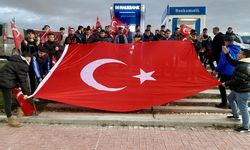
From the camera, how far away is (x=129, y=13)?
17375 millimetres

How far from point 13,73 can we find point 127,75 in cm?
266

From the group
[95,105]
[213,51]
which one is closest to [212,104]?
[213,51]

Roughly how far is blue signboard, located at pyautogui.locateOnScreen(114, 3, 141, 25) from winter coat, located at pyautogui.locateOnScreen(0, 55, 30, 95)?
11062mm

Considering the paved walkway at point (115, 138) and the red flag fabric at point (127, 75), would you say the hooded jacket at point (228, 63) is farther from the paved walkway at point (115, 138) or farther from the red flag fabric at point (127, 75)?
the paved walkway at point (115, 138)

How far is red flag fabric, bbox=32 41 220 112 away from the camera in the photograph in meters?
7.79

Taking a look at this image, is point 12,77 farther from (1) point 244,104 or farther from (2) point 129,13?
(2) point 129,13

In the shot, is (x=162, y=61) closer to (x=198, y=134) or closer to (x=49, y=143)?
(x=198, y=134)

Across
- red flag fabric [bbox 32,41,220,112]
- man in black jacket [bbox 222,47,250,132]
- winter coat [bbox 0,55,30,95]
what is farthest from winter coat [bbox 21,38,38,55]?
man in black jacket [bbox 222,47,250,132]

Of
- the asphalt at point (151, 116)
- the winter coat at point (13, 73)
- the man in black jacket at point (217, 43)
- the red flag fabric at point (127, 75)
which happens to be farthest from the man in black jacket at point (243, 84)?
the winter coat at point (13, 73)

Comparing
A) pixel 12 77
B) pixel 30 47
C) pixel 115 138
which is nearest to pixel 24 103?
pixel 12 77

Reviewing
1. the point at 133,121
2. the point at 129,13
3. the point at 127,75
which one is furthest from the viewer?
the point at 129,13

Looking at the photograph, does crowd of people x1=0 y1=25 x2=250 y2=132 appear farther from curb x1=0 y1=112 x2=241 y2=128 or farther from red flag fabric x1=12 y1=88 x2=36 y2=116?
curb x1=0 y1=112 x2=241 y2=128

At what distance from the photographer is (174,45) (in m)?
7.99

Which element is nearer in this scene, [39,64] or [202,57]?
[39,64]
